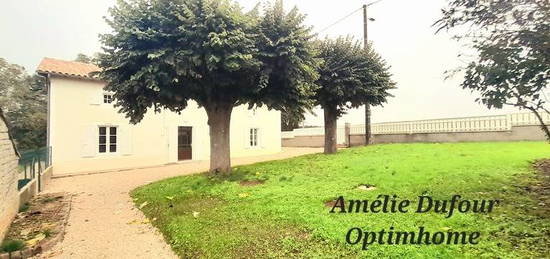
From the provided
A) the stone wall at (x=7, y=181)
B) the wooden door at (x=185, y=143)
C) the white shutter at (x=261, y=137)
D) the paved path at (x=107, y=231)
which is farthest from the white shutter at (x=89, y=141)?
the white shutter at (x=261, y=137)

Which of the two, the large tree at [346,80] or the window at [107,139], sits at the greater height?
the large tree at [346,80]

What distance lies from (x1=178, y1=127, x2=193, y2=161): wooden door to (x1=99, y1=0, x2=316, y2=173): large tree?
31.7 ft

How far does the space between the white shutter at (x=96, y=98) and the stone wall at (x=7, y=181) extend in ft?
31.0

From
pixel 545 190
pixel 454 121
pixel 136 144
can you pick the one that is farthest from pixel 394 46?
pixel 136 144

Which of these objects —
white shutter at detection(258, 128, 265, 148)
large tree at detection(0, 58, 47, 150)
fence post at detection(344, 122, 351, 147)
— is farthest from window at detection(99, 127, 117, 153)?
fence post at detection(344, 122, 351, 147)

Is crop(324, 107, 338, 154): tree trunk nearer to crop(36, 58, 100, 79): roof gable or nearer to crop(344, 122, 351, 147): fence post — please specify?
crop(344, 122, 351, 147): fence post

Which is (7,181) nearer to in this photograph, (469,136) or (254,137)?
(254,137)

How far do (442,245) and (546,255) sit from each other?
965 mm

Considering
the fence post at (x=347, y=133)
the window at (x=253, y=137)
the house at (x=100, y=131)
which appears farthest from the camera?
the fence post at (x=347, y=133)

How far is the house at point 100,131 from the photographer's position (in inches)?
609

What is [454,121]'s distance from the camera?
1745 cm

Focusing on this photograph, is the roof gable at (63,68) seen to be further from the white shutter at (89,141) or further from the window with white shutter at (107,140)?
the window with white shutter at (107,140)

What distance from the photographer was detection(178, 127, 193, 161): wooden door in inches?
775

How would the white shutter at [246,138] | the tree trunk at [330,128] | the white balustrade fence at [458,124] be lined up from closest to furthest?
1. the tree trunk at [330,128]
2. the white balustrade fence at [458,124]
3. the white shutter at [246,138]
